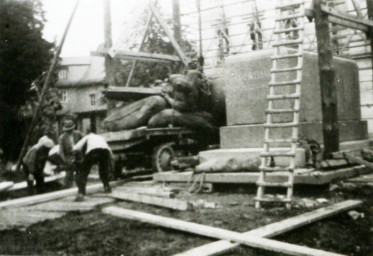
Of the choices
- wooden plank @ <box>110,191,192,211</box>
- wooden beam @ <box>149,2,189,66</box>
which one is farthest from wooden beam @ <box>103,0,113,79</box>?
wooden plank @ <box>110,191,192,211</box>

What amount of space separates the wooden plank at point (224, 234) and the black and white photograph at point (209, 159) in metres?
0.02

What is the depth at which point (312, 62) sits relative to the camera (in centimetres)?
988

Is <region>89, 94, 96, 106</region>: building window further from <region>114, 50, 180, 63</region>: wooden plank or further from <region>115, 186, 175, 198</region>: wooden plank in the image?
<region>115, 186, 175, 198</region>: wooden plank

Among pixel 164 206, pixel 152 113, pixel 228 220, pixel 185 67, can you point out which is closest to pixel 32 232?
pixel 164 206

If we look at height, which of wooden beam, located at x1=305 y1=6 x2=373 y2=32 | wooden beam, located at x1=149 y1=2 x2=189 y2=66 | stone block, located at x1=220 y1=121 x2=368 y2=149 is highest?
wooden beam, located at x1=149 y1=2 x2=189 y2=66

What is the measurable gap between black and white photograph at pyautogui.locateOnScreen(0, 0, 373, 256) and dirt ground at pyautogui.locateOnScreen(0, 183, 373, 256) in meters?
0.02

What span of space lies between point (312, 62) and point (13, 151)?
14360 mm

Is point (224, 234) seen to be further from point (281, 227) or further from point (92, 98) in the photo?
point (92, 98)

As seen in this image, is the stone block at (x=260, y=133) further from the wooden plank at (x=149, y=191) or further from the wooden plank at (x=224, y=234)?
the wooden plank at (x=224, y=234)

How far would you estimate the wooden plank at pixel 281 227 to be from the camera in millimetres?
4879

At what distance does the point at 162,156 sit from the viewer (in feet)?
39.3

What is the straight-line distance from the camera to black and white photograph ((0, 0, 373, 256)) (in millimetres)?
5770

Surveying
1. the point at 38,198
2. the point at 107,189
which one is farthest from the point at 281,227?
the point at 38,198

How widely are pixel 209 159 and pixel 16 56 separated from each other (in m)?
A: 8.05
